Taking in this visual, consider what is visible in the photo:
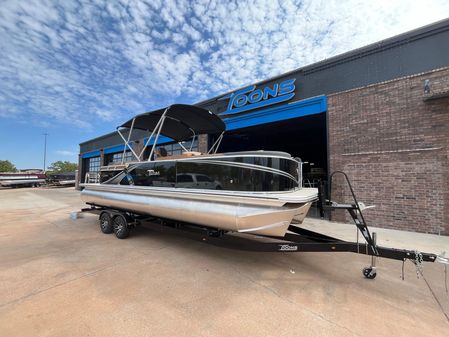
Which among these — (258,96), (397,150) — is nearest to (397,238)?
(397,150)

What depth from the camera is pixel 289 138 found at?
48.9ft

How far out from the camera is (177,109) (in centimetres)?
523

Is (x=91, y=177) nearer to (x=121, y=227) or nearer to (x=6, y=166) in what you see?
(x=121, y=227)

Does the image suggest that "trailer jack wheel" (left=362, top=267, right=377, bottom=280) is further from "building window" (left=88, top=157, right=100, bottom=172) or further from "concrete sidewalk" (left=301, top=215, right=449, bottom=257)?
"building window" (left=88, top=157, right=100, bottom=172)

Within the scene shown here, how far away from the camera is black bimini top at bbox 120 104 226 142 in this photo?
17.5 ft

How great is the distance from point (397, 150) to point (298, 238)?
470cm

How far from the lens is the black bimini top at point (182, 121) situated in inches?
A: 210

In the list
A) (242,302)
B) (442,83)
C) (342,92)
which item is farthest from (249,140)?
(242,302)

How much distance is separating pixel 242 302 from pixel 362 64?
7.82 m

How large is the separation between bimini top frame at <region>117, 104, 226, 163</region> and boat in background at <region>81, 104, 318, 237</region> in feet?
0.08

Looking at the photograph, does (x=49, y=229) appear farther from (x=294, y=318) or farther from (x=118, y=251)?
(x=294, y=318)

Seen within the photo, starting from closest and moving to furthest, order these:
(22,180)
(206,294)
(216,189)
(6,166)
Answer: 1. (206,294)
2. (216,189)
3. (22,180)
4. (6,166)

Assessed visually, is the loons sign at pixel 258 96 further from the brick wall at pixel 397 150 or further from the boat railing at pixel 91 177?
the boat railing at pixel 91 177

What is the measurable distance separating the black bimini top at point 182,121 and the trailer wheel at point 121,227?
7.77 feet
